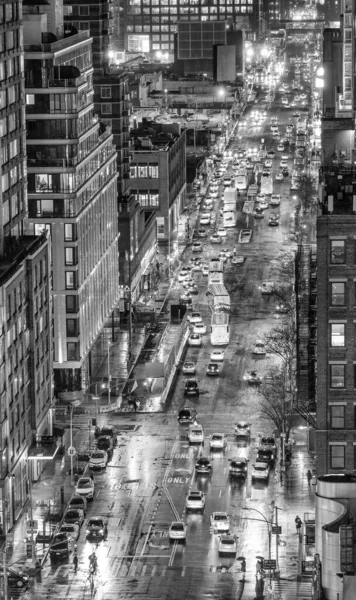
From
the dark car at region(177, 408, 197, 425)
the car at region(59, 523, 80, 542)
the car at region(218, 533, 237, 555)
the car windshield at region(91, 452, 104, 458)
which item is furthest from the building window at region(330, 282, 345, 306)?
the dark car at region(177, 408, 197, 425)

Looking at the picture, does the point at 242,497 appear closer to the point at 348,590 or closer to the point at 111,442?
the point at 111,442

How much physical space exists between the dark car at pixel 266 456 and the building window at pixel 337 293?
130 feet

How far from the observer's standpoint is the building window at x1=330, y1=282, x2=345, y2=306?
469 ft

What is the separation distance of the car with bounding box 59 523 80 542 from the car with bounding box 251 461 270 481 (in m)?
21.0

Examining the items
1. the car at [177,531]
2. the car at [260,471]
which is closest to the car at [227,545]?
the car at [177,531]

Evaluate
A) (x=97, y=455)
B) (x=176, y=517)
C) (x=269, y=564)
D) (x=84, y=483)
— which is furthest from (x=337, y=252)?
(x=97, y=455)

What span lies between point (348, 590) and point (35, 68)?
83.7 metres

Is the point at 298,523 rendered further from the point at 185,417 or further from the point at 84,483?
the point at 185,417

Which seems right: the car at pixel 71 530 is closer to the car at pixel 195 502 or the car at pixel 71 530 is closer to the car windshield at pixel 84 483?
the car at pixel 195 502

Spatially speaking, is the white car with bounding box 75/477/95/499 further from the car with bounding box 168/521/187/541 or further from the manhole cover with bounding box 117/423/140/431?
the manhole cover with bounding box 117/423/140/431

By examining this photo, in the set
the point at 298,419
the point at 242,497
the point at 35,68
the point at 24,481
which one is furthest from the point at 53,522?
the point at 35,68

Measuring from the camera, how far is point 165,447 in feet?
618

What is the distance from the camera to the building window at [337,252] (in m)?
142

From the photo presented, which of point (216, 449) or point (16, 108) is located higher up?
point (16, 108)
